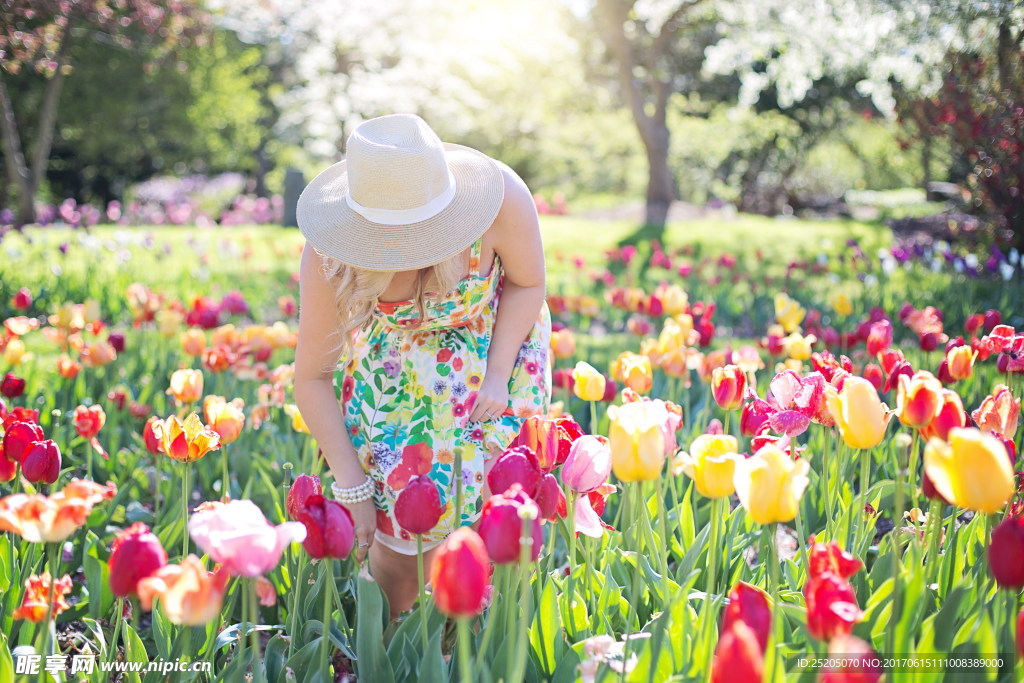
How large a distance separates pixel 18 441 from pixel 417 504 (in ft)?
2.92

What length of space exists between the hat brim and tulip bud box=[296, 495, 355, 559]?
617 millimetres

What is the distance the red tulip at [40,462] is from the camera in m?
1.63

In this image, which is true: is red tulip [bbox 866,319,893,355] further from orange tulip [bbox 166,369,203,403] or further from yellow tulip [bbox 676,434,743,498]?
orange tulip [bbox 166,369,203,403]

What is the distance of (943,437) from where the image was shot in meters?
1.48

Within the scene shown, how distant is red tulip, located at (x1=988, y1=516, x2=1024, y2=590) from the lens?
1.09 m

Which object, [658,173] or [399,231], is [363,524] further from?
[658,173]

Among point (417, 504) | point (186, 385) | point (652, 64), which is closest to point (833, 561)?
point (417, 504)

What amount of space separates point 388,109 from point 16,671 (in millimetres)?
27962

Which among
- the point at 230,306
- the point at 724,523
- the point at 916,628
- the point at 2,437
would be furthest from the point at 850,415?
the point at 230,306

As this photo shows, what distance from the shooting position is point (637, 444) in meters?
1.25

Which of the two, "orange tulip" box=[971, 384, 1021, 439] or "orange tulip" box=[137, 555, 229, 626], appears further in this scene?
"orange tulip" box=[971, 384, 1021, 439]

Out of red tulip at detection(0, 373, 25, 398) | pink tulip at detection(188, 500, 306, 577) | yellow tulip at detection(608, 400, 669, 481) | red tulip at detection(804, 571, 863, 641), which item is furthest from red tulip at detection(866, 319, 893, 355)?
red tulip at detection(0, 373, 25, 398)

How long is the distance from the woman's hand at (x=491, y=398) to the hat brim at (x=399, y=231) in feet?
1.22

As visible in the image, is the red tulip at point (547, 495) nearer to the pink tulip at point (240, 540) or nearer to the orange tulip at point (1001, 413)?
the pink tulip at point (240, 540)
